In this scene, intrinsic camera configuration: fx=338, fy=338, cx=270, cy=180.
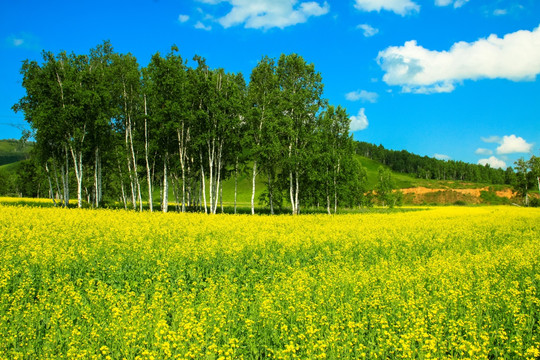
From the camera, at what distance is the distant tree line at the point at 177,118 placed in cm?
3616

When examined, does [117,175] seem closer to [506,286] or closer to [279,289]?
[279,289]

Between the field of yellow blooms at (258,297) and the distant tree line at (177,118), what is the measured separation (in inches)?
762

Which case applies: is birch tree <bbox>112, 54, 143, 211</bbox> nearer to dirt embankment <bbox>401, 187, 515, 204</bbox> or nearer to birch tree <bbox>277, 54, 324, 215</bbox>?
birch tree <bbox>277, 54, 324, 215</bbox>

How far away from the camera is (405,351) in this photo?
18.1 ft

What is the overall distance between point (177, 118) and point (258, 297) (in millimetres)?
31100

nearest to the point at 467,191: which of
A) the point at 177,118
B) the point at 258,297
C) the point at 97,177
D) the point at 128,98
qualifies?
the point at 177,118

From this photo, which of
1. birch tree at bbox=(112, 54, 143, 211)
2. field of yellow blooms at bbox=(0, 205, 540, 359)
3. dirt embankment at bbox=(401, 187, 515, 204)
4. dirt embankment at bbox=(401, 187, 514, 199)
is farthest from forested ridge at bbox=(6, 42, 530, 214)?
dirt embankment at bbox=(401, 187, 514, 199)

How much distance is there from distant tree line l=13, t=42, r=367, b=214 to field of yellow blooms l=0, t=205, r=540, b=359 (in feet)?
63.5

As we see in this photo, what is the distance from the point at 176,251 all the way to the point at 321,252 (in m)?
6.47

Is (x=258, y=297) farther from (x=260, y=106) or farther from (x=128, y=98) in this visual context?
(x=128, y=98)

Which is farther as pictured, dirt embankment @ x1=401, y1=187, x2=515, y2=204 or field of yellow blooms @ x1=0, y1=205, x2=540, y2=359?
dirt embankment @ x1=401, y1=187, x2=515, y2=204

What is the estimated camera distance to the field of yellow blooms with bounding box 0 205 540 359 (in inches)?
241

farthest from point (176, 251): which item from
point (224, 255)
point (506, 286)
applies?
point (506, 286)

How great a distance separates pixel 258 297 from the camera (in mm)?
8727
